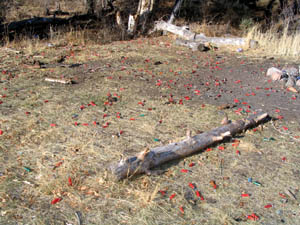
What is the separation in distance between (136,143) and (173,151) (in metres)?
0.63

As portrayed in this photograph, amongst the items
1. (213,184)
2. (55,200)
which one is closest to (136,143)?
(213,184)

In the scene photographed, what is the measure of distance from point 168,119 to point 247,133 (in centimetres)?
120

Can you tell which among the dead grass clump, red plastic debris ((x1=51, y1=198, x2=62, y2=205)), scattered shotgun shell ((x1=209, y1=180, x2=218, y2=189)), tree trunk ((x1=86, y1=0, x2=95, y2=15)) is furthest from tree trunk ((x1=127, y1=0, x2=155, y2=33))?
red plastic debris ((x1=51, y1=198, x2=62, y2=205))

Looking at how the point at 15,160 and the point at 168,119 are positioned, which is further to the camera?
the point at 168,119

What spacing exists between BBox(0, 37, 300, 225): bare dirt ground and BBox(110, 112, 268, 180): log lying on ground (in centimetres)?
10

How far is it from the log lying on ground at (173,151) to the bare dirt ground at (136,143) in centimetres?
10

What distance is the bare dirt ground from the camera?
314 cm

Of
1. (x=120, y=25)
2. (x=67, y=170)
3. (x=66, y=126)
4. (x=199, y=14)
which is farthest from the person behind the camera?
(x=199, y=14)

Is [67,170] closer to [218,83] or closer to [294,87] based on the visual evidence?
[218,83]

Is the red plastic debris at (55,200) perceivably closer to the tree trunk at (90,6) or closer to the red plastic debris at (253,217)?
the red plastic debris at (253,217)

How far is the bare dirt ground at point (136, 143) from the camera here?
123 inches

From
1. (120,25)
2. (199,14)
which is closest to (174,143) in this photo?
(120,25)

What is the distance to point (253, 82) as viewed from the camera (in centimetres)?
705

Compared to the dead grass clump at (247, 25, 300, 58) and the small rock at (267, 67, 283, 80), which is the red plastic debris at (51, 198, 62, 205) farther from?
the dead grass clump at (247, 25, 300, 58)
